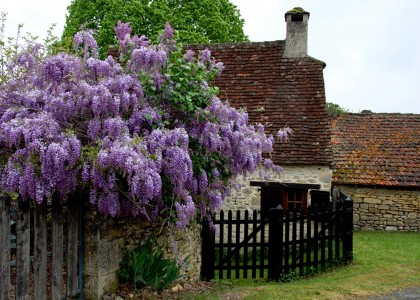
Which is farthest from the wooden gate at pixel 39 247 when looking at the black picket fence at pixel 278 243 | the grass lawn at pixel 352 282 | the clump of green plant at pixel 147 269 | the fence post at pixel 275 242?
the fence post at pixel 275 242

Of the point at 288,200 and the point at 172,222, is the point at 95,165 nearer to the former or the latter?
the point at 172,222

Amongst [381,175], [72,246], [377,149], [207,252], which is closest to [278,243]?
[207,252]

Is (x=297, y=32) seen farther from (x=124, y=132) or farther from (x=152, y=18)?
(x=124, y=132)

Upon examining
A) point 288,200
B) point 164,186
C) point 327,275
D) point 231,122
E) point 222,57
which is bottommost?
point 327,275

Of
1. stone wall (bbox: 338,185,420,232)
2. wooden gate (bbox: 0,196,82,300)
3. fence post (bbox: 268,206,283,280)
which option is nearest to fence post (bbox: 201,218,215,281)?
fence post (bbox: 268,206,283,280)

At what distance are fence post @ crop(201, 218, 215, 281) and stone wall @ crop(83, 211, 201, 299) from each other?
1.27 meters

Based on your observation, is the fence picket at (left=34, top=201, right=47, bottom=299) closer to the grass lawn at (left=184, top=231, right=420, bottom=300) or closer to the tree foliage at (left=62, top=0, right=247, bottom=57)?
the grass lawn at (left=184, top=231, right=420, bottom=300)

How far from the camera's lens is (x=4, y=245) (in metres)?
4.89

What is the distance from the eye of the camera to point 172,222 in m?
6.77

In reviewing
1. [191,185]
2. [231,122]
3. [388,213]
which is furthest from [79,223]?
[388,213]

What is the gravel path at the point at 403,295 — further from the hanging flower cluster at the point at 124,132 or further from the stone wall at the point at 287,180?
the stone wall at the point at 287,180

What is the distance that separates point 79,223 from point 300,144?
8305 mm

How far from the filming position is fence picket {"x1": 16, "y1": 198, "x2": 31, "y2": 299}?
5.07m

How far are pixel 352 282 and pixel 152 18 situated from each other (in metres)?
16.0
